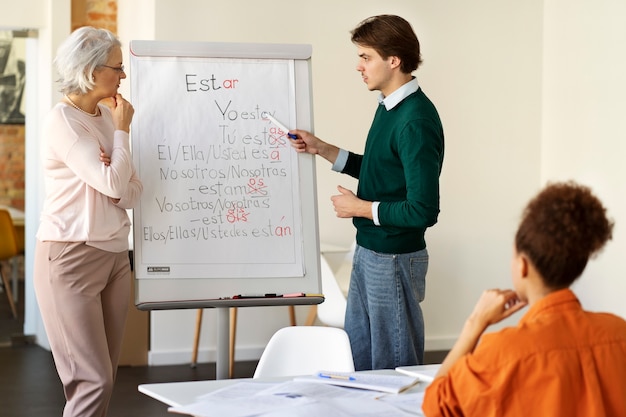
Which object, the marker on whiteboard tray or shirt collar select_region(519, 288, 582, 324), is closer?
shirt collar select_region(519, 288, 582, 324)

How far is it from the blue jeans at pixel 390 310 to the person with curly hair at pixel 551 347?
1.20 metres

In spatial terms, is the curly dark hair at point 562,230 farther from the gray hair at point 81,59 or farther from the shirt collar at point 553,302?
the gray hair at point 81,59

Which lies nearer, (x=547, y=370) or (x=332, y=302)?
(x=547, y=370)

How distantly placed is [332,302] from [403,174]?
217 centimetres

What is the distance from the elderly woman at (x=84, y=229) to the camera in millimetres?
2852

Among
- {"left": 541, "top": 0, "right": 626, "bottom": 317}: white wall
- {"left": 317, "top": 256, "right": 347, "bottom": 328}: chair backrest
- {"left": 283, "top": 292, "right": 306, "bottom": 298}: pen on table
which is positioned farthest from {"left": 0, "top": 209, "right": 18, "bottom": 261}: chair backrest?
{"left": 283, "top": 292, "right": 306, "bottom": 298}: pen on table

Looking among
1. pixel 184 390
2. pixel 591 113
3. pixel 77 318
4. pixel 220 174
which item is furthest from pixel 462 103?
pixel 184 390

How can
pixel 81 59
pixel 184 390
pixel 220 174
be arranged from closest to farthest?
pixel 184 390 < pixel 81 59 < pixel 220 174

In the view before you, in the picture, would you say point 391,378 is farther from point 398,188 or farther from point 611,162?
point 611,162

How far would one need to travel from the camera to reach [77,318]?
284 cm

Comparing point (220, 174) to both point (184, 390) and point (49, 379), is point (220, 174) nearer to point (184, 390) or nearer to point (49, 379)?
point (184, 390)

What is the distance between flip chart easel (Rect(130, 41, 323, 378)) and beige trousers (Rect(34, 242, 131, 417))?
29cm

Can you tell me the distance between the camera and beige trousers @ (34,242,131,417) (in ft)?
9.34

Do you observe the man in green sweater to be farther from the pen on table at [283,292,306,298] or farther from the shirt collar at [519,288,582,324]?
the shirt collar at [519,288,582,324]
